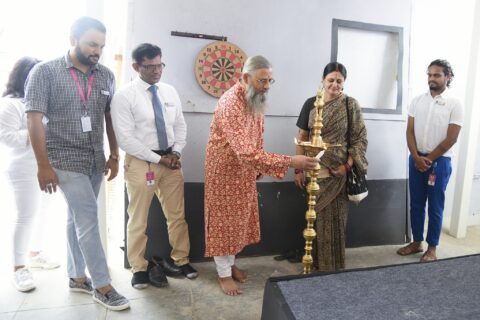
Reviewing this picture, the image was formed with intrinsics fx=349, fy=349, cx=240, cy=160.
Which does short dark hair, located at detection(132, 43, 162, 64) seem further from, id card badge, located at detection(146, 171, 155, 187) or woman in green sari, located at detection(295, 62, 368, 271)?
woman in green sari, located at detection(295, 62, 368, 271)

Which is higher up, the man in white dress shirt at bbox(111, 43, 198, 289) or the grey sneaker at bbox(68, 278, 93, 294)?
the man in white dress shirt at bbox(111, 43, 198, 289)

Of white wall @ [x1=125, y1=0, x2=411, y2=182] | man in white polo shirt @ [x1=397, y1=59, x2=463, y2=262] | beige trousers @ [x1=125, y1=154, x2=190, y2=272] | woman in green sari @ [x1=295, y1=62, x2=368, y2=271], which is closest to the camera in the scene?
beige trousers @ [x1=125, y1=154, x2=190, y2=272]

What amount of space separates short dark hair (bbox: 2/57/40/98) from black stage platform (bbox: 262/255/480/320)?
216 cm

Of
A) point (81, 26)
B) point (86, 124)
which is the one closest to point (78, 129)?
point (86, 124)

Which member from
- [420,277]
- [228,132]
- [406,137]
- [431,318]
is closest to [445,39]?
[406,137]

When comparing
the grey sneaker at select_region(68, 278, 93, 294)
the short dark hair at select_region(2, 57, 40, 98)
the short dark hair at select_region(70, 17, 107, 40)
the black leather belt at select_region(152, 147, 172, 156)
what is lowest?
the grey sneaker at select_region(68, 278, 93, 294)

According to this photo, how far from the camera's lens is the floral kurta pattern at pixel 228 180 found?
7.14 ft

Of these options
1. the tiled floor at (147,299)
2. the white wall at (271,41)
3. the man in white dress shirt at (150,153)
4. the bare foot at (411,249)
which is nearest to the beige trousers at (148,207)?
the man in white dress shirt at (150,153)

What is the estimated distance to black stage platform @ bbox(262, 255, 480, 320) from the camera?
1001 millimetres

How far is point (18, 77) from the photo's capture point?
233 cm

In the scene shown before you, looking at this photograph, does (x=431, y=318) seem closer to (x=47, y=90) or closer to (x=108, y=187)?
(x=47, y=90)

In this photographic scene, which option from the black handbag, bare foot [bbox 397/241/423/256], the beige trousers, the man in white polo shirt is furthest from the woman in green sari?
the beige trousers

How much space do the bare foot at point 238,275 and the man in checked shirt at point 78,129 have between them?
31.8 inches

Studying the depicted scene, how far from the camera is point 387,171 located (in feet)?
11.2
